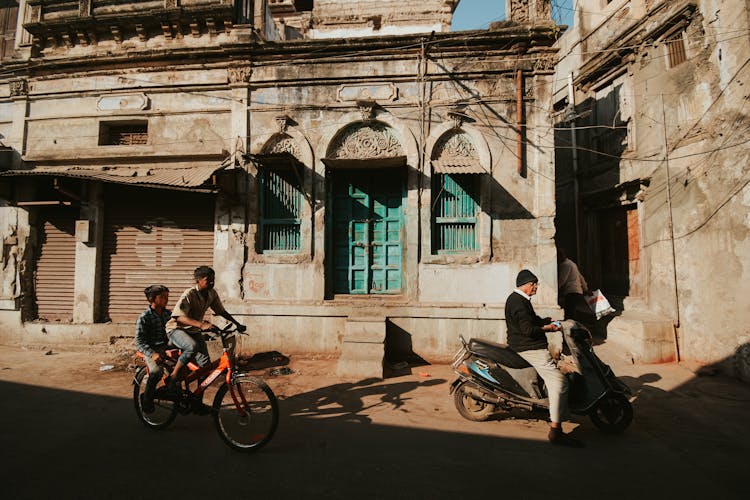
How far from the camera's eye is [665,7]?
8367 mm

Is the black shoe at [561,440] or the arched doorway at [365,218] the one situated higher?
the arched doorway at [365,218]

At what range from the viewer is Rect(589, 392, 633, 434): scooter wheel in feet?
13.5

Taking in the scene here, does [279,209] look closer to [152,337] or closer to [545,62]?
[152,337]

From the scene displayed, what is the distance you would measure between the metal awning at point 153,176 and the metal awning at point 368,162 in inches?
85.7

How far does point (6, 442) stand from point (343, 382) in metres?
3.94

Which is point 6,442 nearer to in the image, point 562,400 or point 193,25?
point 562,400

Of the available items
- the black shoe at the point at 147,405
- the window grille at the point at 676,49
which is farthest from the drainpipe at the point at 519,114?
the black shoe at the point at 147,405

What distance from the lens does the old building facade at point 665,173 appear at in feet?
21.2

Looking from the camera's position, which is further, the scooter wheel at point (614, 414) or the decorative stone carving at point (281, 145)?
the decorative stone carving at point (281, 145)

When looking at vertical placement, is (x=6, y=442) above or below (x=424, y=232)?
below

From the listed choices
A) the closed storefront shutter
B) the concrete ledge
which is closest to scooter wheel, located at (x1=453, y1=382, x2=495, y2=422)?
the concrete ledge

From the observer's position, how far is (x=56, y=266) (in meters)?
8.65

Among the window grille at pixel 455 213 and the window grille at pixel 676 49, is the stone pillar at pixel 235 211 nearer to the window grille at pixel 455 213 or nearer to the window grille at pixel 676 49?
the window grille at pixel 455 213

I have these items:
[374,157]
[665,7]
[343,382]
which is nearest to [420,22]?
[665,7]
